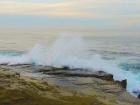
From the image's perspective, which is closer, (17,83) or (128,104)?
(128,104)

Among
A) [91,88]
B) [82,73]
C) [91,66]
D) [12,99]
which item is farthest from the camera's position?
[91,66]

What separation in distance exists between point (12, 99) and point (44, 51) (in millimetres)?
16230

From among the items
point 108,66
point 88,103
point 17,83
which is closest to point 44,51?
point 108,66

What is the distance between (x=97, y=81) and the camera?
1472cm

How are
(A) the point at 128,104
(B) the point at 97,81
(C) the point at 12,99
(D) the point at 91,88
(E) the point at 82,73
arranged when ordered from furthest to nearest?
(E) the point at 82,73 → (B) the point at 97,81 → (D) the point at 91,88 → (A) the point at 128,104 → (C) the point at 12,99

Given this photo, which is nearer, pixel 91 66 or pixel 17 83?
pixel 17 83

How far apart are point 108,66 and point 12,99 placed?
1326 centimetres

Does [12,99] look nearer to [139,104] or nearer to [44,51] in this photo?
[139,104]

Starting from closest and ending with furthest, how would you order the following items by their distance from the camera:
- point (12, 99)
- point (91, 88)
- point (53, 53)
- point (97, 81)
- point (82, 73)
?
point (12, 99), point (91, 88), point (97, 81), point (82, 73), point (53, 53)

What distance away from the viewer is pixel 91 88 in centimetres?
1305

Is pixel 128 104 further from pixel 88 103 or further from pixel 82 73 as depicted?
pixel 82 73

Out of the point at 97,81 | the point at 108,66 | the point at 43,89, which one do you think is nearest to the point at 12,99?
the point at 43,89

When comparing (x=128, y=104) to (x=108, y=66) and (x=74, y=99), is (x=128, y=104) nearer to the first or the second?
(x=74, y=99)

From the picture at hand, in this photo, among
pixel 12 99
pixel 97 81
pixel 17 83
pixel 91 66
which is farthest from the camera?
pixel 91 66
